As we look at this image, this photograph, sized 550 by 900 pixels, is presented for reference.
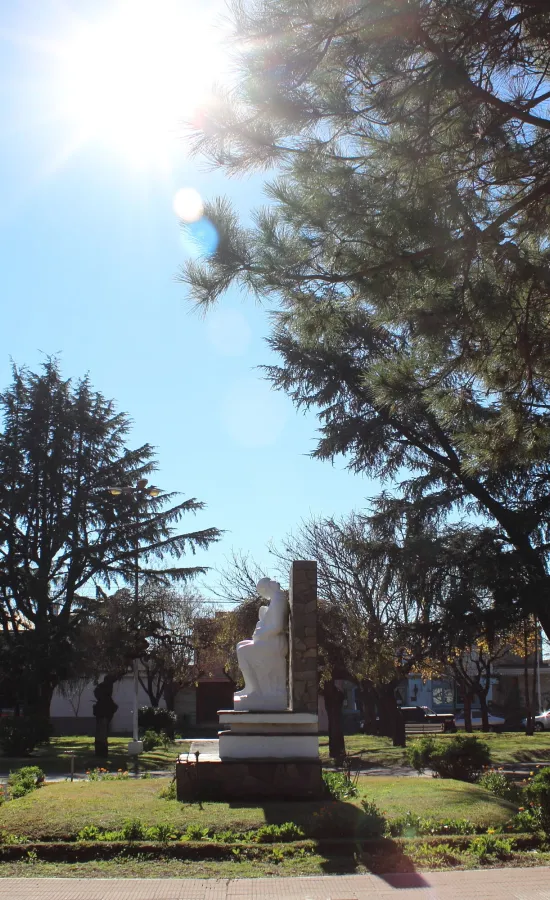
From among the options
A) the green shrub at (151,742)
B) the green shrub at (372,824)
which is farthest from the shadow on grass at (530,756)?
the green shrub at (372,824)

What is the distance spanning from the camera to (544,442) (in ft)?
29.9

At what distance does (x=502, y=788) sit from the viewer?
10742 mm

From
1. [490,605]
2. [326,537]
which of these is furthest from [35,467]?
[490,605]

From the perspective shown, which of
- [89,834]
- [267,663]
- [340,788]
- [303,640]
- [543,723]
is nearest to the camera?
[89,834]

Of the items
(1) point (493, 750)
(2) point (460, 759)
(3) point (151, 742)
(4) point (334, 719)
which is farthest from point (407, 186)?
(3) point (151, 742)

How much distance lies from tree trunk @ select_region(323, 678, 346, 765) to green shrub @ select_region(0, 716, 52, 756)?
812 cm

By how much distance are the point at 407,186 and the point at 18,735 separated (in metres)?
19.6

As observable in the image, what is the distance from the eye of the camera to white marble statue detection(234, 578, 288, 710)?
11680 millimetres

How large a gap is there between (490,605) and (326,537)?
1189 centimetres

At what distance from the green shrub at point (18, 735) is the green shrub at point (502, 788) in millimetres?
14730

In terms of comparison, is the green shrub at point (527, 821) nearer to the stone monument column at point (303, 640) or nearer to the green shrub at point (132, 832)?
the stone monument column at point (303, 640)

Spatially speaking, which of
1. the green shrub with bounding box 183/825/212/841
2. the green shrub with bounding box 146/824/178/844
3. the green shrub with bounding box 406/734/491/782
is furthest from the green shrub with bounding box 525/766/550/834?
the green shrub with bounding box 146/824/178/844

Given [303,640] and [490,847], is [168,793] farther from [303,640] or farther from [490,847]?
[490,847]

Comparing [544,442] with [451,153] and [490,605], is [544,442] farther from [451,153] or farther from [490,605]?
[490,605]
